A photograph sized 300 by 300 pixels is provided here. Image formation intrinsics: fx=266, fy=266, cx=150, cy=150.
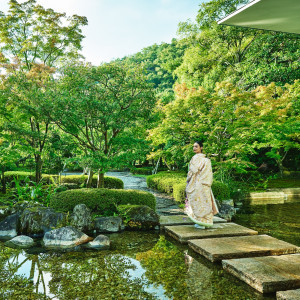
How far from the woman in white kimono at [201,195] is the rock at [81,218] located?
2360mm

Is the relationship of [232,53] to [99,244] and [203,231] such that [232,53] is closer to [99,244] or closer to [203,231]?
[203,231]

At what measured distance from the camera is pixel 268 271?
3.49m

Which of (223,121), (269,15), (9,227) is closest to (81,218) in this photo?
(9,227)

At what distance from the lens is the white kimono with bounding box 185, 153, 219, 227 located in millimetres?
5754

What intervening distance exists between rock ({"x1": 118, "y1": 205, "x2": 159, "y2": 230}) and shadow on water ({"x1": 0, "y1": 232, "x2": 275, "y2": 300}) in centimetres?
136

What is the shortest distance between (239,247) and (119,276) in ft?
6.97

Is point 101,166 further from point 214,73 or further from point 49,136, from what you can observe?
point 214,73

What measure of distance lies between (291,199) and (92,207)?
9.51 metres

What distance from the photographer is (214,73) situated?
20.3 meters

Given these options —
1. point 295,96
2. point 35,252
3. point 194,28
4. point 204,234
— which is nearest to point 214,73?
point 194,28

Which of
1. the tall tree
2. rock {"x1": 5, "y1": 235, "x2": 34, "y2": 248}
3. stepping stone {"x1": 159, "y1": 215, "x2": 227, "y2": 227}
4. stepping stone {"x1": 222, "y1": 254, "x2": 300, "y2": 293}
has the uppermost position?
the tall tree

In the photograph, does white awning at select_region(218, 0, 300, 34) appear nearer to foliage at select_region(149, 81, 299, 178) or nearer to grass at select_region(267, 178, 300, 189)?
foliage at select_region(149, 81, 299, 178)

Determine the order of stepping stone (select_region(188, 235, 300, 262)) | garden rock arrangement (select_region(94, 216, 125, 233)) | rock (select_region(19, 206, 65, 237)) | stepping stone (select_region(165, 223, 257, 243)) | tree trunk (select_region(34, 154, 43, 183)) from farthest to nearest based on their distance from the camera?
1. tree trunk (select_region(34, 154, 43, 183))
2. garden rock arrangement (select_region(94, 216, 125, 233))
3. rock (select_region(19, 206, 65, 237))
4. stepping stone (select_region(165, 223, 257, 243))
5. stepping stone (select_region(188, 235, 300, 262))

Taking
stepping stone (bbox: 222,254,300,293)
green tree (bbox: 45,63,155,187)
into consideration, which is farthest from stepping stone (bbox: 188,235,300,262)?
green tree (bbox: 45,63,155,187)
